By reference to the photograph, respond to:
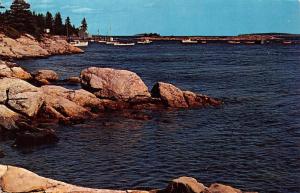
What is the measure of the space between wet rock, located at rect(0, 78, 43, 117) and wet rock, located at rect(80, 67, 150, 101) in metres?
8.05

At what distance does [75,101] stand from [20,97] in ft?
20.5

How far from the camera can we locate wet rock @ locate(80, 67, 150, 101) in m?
47.0

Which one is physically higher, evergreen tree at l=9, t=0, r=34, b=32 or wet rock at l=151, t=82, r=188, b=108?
evergreen tree at l=9, t=0, r=34, b=32

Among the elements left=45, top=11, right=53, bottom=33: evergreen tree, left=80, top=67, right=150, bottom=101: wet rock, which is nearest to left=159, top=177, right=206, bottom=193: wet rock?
left=80, top=67, right=150, bottom=101: wet rock

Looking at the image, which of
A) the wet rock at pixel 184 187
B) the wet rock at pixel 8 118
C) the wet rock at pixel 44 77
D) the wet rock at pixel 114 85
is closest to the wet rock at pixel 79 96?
the wet rock at pixel 114 85

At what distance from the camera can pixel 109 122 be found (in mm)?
40906

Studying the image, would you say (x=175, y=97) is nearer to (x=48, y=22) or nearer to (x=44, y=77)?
(x=44, y=77)

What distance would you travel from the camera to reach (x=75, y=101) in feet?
144

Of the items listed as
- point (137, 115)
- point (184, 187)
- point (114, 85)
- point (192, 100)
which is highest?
point (114, 85)

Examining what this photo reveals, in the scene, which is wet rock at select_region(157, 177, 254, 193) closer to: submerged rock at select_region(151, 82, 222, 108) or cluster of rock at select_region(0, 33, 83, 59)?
submerged rock at select_region(151, 82, 222, 108)

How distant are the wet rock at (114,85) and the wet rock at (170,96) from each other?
5.44ft

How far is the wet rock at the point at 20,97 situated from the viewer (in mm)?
38772

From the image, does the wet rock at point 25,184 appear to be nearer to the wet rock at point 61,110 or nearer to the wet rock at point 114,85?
the wet rock at point 61,110

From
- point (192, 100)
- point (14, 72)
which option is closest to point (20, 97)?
point (192, 100)
